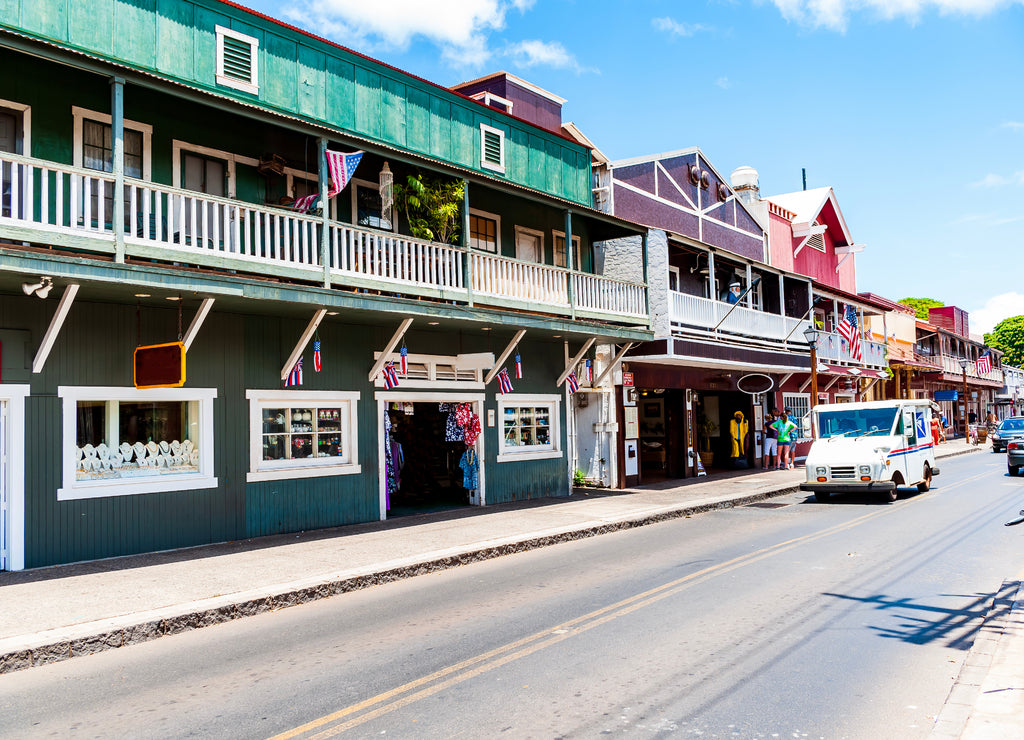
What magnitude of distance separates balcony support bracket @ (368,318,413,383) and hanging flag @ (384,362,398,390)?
210mm

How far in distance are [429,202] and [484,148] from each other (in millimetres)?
3743

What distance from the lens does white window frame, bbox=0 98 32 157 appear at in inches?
408

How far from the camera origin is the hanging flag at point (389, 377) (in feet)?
47.6

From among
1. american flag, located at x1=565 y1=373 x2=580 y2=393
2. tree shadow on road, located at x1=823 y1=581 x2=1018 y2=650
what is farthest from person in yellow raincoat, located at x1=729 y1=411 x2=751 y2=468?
tree shadow on road, located at x1=823 y1=581 x2=1018 y2=650

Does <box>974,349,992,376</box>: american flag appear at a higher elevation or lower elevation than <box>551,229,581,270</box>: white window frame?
lower

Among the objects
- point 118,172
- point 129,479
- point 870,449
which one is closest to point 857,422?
point 870,449

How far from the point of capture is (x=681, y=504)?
54.2 feet

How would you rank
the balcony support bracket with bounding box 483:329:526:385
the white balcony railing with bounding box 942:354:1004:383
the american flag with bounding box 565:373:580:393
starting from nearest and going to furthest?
the balcony support bracket with bounding box 483:329:526:385, the american flag with bounding box 565:373:580:393, the white balcony railing with bounding box 942:354:1004:383

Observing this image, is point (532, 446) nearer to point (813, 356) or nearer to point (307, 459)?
point (307, 459)

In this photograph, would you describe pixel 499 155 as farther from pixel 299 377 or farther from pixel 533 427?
pixel 299 377

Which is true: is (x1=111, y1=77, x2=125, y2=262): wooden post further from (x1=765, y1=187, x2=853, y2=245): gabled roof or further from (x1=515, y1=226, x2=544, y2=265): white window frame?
(x1=765, y1=187, x2=853, y2=245): gabled roof

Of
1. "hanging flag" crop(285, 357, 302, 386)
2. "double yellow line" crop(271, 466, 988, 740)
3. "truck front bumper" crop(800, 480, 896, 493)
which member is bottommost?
"double yellow line" crop(271, 466, 988, 740)

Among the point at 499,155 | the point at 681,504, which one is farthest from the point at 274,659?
the point at 499,155

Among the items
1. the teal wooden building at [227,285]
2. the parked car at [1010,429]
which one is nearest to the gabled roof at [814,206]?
the parked car at [1010,429]
